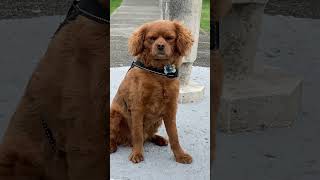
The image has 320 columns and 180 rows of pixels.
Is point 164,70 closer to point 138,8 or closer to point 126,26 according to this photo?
point 138,8

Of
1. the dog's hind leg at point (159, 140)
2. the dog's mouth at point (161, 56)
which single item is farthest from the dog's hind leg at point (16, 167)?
the dog's hind leg at point (159, 140)

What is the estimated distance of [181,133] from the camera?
2.97m

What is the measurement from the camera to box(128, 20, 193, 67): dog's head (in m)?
2.25

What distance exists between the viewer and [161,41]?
7.36ft

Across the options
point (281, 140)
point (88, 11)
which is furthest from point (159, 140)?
point (88, 11)

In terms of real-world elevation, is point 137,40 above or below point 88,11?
below

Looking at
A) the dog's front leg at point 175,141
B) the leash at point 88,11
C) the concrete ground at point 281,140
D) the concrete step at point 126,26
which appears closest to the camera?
the leash at point 88,11

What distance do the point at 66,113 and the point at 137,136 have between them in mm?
1244

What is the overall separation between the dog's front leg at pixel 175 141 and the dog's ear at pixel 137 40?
364mm

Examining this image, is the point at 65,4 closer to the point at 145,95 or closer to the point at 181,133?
the point at 145,95

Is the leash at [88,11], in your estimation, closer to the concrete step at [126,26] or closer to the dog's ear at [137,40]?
the dog's ear at [137,40]

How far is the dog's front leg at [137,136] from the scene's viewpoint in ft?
7.93

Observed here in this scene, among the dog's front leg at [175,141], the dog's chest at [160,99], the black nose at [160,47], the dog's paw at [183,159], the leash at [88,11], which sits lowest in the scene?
the dog's paw at [183,159]

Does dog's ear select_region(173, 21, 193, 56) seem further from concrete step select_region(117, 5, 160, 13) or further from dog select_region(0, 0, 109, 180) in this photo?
concrete step select_region(117, 5, 160, 13)
